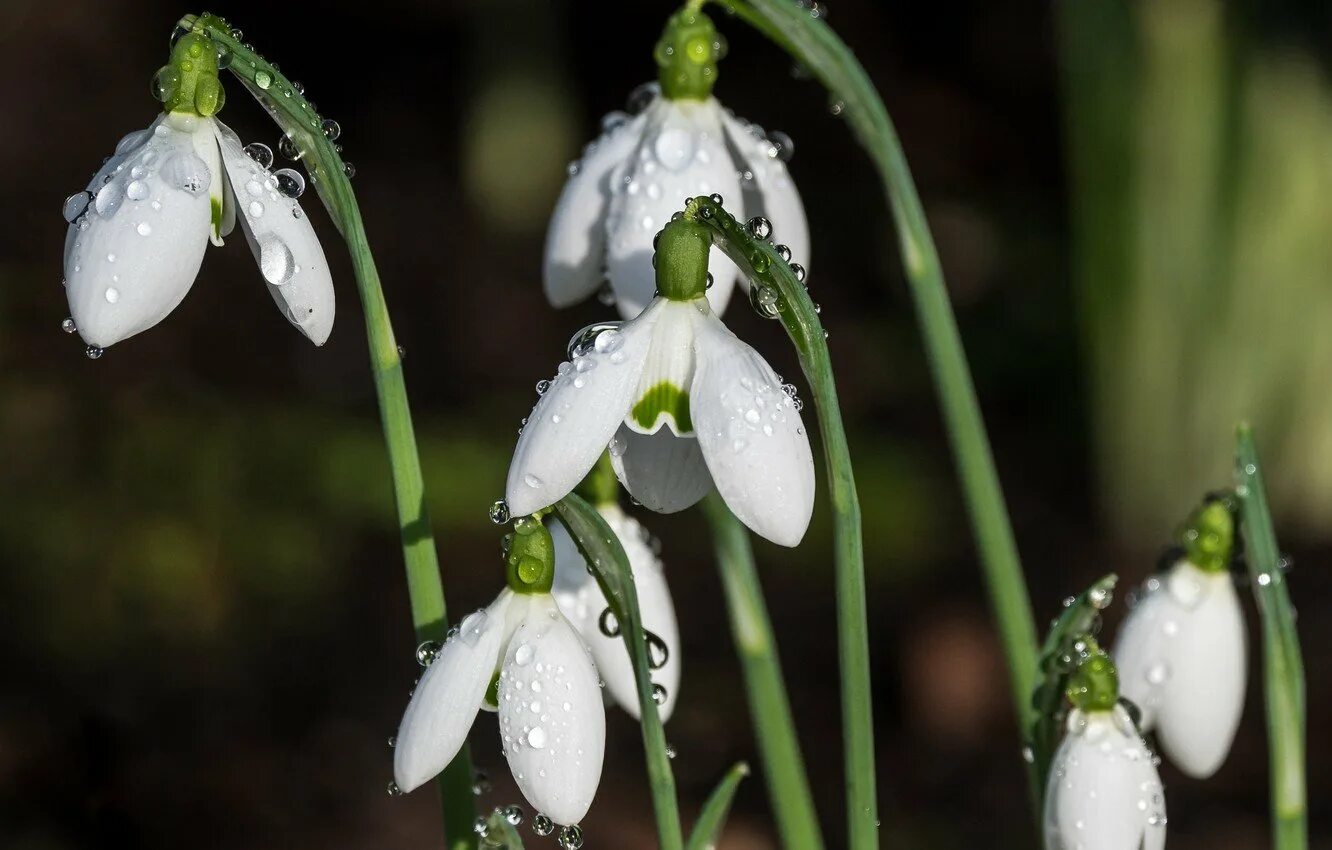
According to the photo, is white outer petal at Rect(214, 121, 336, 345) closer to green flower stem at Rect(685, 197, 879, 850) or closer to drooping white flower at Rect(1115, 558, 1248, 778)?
green flower stem at Rect(685, 197, 879, 850)

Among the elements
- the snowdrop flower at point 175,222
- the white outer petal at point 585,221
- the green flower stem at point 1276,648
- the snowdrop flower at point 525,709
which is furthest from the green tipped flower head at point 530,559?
the green flower stem at point 1276,648

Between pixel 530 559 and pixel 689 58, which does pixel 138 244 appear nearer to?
pixel 530 559

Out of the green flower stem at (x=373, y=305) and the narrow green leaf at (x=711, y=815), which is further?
the narrow green leaf at (x=711, y=815)

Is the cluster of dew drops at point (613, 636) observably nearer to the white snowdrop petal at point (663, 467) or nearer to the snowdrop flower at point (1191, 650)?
the white snowdrop petal at point (663, 467)

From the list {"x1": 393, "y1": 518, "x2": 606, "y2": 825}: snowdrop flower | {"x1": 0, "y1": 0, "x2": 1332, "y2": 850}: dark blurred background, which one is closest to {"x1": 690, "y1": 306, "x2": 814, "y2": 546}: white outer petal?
{"x1": 393, "y1": 518, "x2": 606, "y2": 825}: snowdrop flower

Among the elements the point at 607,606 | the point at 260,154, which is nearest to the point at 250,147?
the point at 260,154
